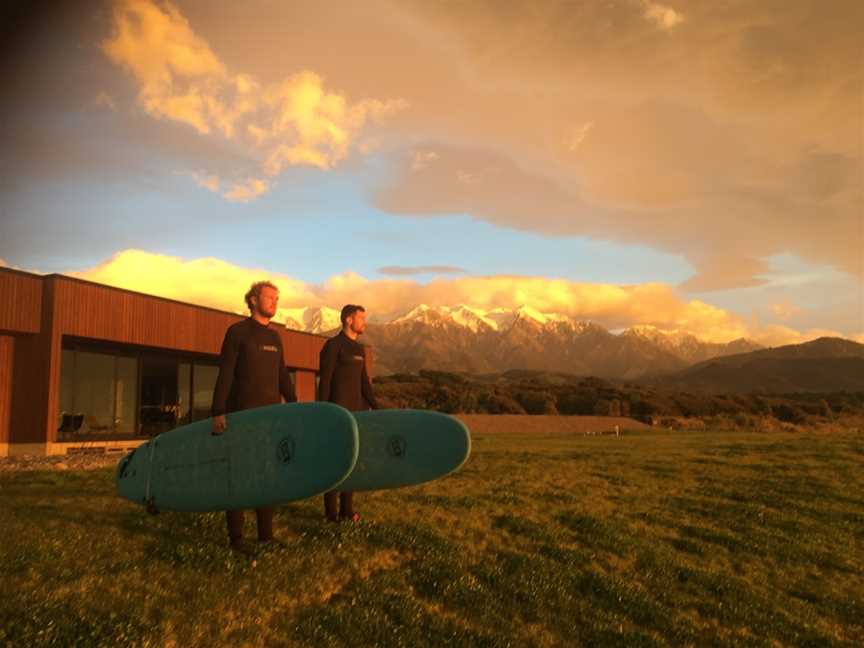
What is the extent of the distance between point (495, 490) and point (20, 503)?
7679mm

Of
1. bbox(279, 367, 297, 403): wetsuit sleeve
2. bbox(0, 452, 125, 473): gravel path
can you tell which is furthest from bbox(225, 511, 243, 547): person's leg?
bbox(0, 452, 125, 473): gravel path

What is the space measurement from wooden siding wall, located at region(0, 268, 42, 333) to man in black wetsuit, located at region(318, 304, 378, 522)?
15.1 meters

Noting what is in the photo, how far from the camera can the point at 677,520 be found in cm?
1080

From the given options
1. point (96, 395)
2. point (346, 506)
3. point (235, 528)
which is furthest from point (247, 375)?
point (96, 395)

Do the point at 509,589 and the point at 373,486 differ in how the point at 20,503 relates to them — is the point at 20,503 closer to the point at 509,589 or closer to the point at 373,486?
the point at 373,486

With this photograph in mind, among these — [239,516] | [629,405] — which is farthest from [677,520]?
[629,405]

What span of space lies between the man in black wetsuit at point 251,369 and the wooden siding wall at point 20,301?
50.5 feet

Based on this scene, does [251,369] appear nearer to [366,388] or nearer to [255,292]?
[255,292]

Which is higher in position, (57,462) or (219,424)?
(219,424)

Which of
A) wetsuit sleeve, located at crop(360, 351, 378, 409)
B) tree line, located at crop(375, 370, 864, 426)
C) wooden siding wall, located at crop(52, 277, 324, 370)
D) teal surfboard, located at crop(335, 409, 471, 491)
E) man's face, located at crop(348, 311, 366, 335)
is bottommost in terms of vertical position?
tree line, located at crop(375, 370, 864, 426)

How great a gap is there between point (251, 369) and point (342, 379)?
1.44 metres

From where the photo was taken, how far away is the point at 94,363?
22.3 m

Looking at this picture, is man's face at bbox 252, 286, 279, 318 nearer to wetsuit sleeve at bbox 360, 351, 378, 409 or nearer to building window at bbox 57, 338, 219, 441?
wetsuit sleeve at bbox 360, 351, 378, 409

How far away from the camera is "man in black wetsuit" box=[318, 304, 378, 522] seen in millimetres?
7883
